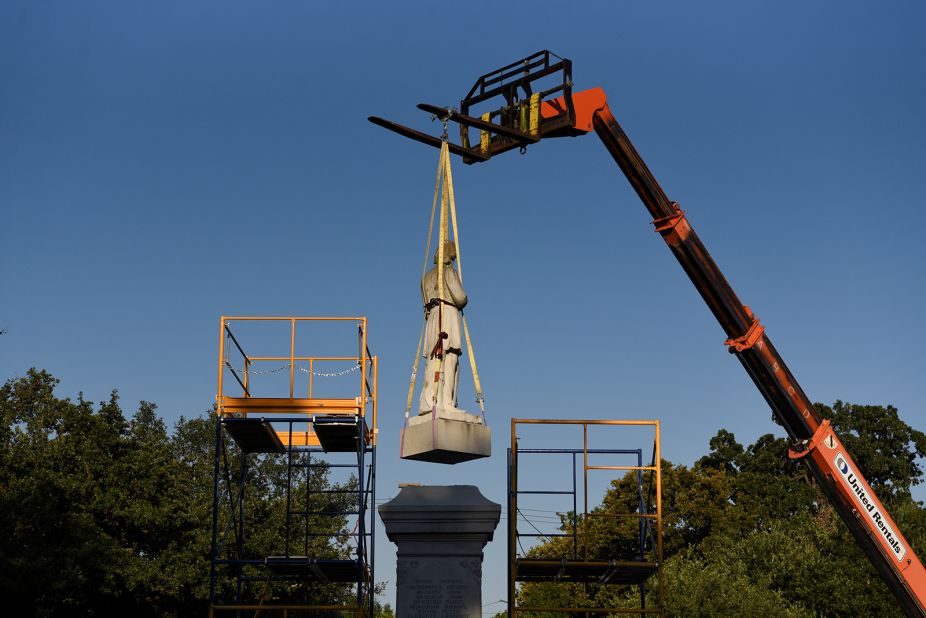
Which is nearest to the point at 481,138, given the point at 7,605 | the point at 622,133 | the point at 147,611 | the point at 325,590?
the point at 622,133

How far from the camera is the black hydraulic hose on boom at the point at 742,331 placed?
22.2 meters

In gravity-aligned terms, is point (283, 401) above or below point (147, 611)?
above

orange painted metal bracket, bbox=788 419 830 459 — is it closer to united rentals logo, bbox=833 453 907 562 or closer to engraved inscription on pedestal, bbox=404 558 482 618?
united rentals logo, bbox=833 453 907 562

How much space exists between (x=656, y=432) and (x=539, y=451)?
199cm

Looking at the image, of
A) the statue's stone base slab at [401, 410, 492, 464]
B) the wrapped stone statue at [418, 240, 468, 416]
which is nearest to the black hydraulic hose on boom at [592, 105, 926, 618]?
the wrapped stone statue at [418, 240, 468, 416]

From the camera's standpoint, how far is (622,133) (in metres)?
22.3

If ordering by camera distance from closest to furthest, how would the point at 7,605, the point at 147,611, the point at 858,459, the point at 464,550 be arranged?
the point at 464,550
the point at 7,605
the point at 147,611
the point at 858,459

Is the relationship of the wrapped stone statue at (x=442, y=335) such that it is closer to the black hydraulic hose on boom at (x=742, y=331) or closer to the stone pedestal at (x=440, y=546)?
the stone pedestal at (x=440, y=546)

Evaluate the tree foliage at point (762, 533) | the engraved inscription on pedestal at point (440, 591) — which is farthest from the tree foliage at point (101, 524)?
the engraved inscription on pedestal at point (440, 591)

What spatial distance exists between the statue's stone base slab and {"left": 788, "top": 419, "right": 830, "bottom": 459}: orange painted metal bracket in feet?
29.3

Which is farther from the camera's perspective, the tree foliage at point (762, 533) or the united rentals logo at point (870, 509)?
the tree foliage at point (762, 533)

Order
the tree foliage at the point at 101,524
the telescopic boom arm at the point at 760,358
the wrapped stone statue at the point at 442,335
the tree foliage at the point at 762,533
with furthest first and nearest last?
the tree foliage at the point at 762,533 < the tree foliage at the point at 101,524 < the telescopic boom arm at the point at 760,358 < the wrapped stone statue at the point at 442,335

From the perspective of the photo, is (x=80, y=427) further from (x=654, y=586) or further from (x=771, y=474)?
(x=771, y=474)

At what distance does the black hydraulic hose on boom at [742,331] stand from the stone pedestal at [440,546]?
749 centimetres
